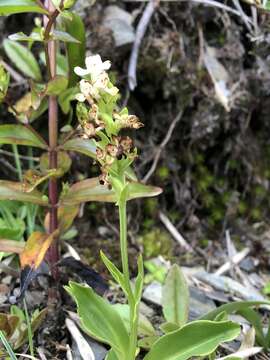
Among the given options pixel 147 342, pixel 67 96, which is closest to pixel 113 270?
pixel 147 342

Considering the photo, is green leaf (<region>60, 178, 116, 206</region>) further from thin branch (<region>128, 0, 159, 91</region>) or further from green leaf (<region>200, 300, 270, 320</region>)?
thin branch (<region>128, 0, 159, 91</region>)

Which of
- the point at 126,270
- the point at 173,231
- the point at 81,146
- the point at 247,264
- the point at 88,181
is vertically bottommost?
the point at 247,264

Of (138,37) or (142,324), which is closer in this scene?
(142,324)

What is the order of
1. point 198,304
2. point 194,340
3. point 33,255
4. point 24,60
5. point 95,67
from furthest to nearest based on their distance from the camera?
point 24,60
point 198,304
point 33,255
point 194,340
point 95,67

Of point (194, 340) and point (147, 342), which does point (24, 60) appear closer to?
point (147, 342)

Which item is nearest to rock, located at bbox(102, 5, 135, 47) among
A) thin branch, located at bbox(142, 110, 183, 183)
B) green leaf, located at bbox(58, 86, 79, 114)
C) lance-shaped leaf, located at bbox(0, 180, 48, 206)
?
thin branch, located at bbox(142, 110, 183, 183)

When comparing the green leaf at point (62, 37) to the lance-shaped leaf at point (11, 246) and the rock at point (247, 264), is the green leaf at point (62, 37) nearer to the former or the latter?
the lance-shaped leaf at point (11, 246)

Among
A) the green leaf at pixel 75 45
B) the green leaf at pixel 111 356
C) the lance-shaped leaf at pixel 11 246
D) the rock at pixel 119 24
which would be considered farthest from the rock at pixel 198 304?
the rock at pixel 119 24
